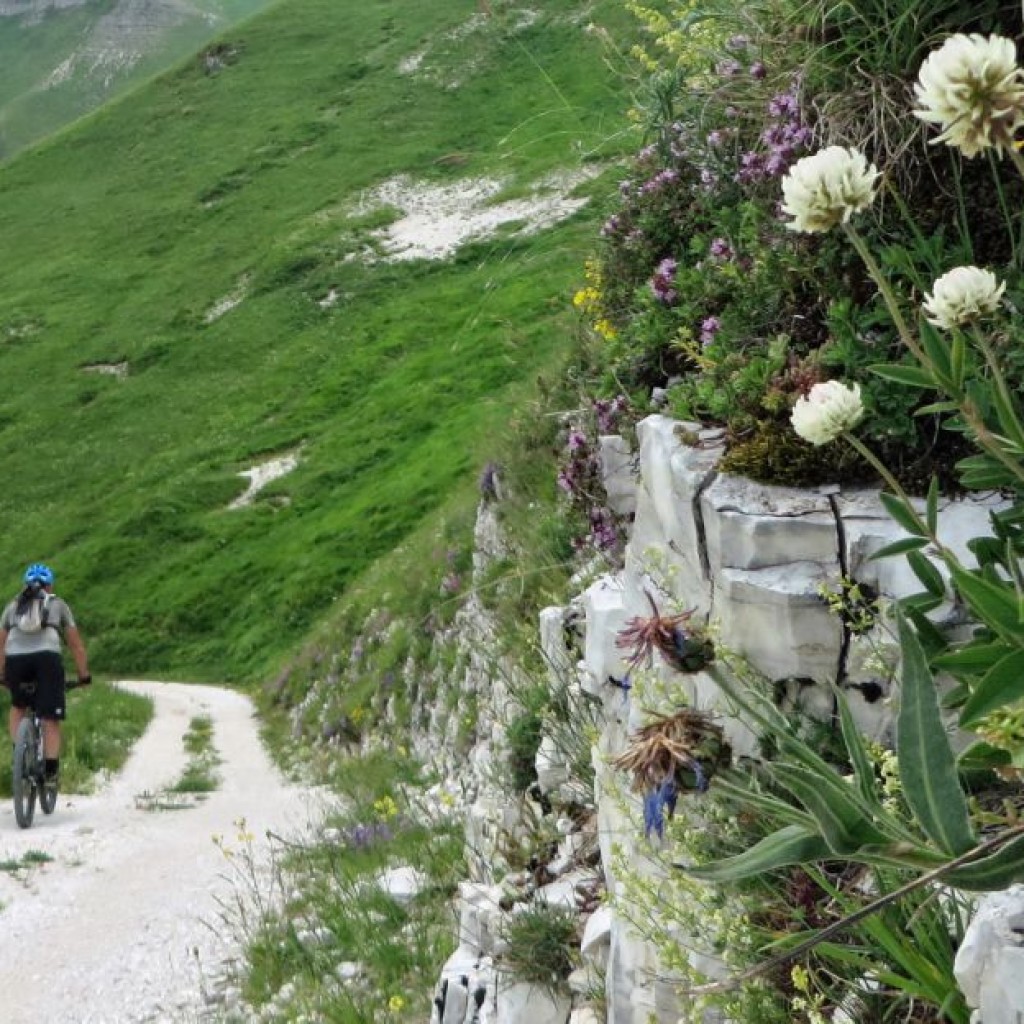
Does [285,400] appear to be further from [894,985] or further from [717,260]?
[894,985]

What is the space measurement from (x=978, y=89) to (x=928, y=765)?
3.83 ft

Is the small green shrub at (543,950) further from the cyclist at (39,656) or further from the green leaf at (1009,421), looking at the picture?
the cyclist at (39,656)

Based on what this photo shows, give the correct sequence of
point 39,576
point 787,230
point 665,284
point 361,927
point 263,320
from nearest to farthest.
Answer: point 787,230, point 665,284, point 361,927, point 39,576, point 263,320

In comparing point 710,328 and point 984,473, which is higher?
point 710,328

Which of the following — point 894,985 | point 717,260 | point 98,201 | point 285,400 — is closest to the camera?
point 894,985

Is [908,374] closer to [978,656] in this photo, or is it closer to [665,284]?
[978,656]

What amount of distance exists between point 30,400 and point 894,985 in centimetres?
5107

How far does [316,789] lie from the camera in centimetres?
1386

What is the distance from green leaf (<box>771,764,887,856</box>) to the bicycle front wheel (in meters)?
11.0

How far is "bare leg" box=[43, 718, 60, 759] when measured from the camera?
11.9 m

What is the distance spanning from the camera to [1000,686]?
1.92m

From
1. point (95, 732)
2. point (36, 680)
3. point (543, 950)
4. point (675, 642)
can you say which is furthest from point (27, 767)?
point (675, 642)

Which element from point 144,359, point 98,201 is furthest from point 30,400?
point 98,201

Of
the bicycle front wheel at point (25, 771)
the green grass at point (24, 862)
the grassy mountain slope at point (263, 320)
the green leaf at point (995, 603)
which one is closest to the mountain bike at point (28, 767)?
the bicycle front wheel at point (25, 771)
